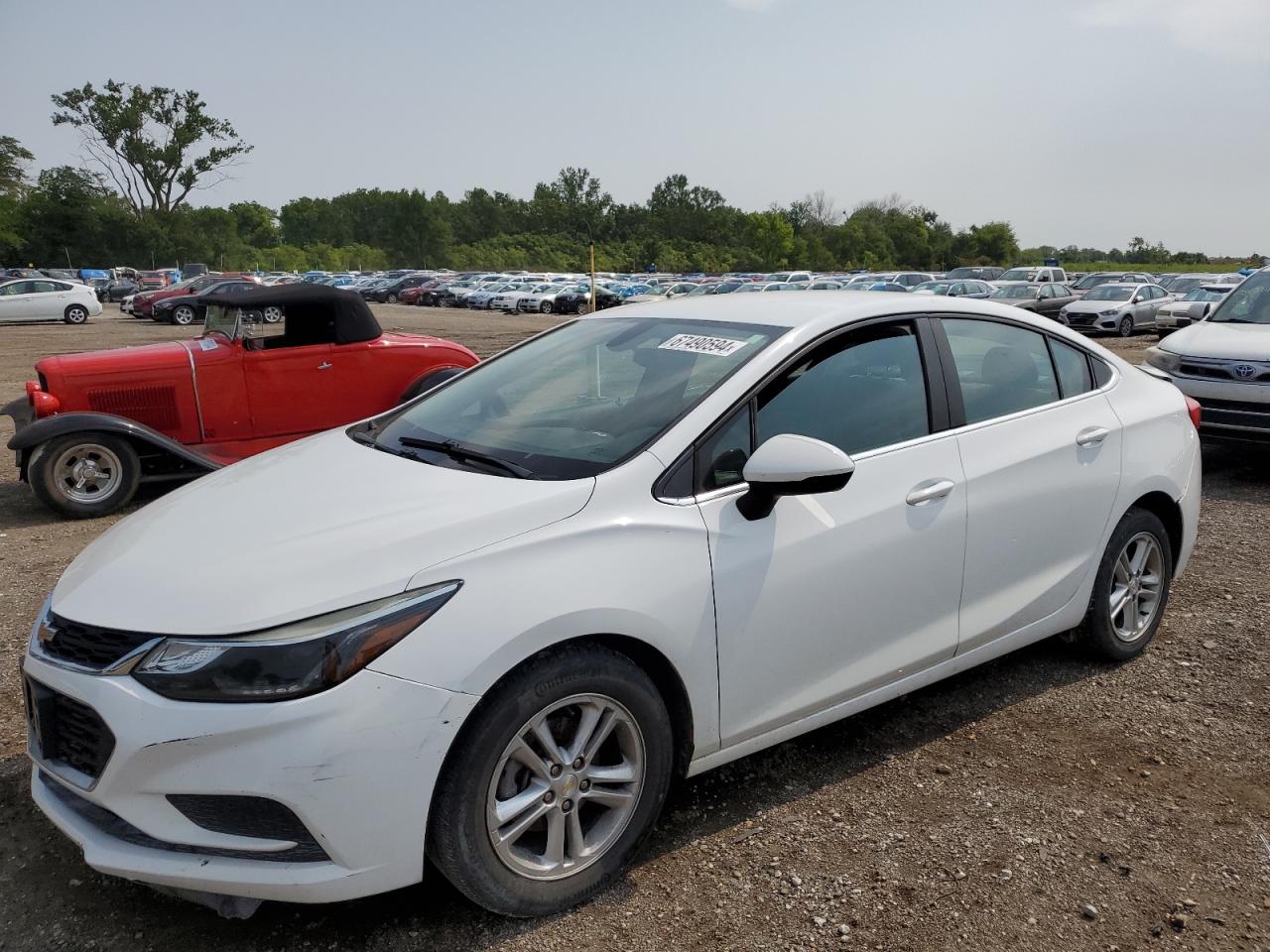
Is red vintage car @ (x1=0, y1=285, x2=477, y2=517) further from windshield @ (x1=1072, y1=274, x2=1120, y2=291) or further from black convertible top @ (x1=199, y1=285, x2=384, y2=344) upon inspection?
windshield @ (x1=1072, y1=274, x2=1120, y2=291)

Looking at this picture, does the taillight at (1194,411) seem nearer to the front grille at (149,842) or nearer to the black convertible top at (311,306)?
the front grille at (149,842)

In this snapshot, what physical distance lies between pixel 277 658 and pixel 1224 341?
28.4 ft

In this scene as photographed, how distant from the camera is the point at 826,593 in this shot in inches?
120

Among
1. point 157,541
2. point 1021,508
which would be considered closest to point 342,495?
point 157,541

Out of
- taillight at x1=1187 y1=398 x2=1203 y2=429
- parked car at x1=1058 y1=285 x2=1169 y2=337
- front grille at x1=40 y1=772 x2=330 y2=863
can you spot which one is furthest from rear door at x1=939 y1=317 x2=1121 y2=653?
parked car at x1=1058 y1=285 x2=1169 y2=337

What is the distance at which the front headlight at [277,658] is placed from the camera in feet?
7.40

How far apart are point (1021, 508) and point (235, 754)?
2.75 meters

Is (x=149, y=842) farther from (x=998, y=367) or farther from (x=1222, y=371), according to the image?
(x=1222, y=371)

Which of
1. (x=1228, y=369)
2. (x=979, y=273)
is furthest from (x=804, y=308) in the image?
(x=979, y=273)

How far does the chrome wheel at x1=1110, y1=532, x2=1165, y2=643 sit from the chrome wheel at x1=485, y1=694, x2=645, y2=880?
249 cm

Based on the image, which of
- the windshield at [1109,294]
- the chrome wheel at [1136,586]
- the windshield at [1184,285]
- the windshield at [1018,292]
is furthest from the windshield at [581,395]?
the windshield at [1184,285]

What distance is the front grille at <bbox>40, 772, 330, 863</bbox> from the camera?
2.30 metres

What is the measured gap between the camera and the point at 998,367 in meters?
3.86

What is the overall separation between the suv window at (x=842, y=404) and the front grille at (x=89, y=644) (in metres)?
1.55
